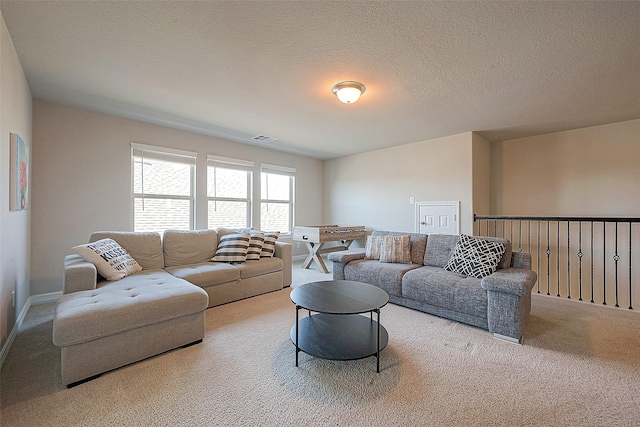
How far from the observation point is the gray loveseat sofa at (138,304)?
1.68 meters

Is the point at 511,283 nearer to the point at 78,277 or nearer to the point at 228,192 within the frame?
the point at 78,277

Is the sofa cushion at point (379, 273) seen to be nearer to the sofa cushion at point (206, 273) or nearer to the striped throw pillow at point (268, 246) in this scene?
the striped throw pillow at point (268, 246)

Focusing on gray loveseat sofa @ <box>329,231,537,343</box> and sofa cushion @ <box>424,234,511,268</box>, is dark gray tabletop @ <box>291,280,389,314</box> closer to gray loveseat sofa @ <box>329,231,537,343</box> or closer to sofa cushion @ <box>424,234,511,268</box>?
gray loveseat sofa @ <box>329,231,537,343</box>

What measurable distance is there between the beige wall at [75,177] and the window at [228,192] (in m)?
0.79

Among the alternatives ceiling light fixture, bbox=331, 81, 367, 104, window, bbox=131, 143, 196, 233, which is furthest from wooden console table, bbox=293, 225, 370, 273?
ceiling light fixture, bbox=331, 81, 367, 104

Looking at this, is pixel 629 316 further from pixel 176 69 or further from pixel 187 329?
pixel 176 69

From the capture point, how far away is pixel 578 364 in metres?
1.90

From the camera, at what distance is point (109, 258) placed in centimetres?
258

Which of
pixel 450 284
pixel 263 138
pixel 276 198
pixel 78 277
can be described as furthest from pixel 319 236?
pixel 78 277

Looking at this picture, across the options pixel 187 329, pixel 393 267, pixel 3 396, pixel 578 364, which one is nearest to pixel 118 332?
pixel 187 329

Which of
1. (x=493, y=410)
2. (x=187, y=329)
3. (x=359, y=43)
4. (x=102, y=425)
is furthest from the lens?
(x=187, y=329)

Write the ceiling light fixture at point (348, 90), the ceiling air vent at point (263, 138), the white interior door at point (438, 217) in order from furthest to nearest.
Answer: the ceiling air vent at point (263, 138)
the white interior door at point (438, 217)
the ceiling light fixture at point (348, 90)

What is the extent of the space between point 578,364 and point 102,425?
3.02m

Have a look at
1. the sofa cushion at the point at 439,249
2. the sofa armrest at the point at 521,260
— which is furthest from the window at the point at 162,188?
the sofa armrest at the point at 521,260
